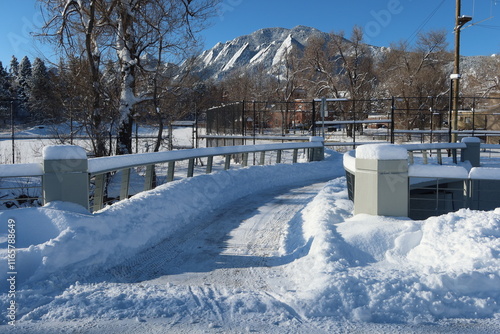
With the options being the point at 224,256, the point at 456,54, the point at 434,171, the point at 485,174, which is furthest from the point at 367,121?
the point at 224,256

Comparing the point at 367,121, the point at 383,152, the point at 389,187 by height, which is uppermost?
the point at 367,121

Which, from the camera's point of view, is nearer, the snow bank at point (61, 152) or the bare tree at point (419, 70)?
the snow bank at point (61, 152)

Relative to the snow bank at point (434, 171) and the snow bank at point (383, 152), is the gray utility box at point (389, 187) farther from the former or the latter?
the snow bank at point (434, 171)

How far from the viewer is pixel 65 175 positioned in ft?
20.7

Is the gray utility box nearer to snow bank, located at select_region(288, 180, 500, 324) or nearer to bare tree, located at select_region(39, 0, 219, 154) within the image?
snow bank, located at select_region(288, 180, 500, 324)

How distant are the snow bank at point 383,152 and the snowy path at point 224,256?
1793mm

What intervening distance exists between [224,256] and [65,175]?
2552 mm

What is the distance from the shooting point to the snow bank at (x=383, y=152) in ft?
21.9

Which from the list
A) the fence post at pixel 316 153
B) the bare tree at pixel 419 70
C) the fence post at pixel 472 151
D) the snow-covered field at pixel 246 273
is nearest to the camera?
the snow-covered field at pixel 246 273

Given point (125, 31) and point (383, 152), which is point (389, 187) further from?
point (125, 31)

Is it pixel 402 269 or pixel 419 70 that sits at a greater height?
pixel 419 70

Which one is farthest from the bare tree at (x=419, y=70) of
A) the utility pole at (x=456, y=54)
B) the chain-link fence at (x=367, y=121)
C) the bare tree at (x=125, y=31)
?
the bare tree at (x=125, y=31)

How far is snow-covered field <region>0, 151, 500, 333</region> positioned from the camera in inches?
155

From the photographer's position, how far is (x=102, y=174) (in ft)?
24.5
